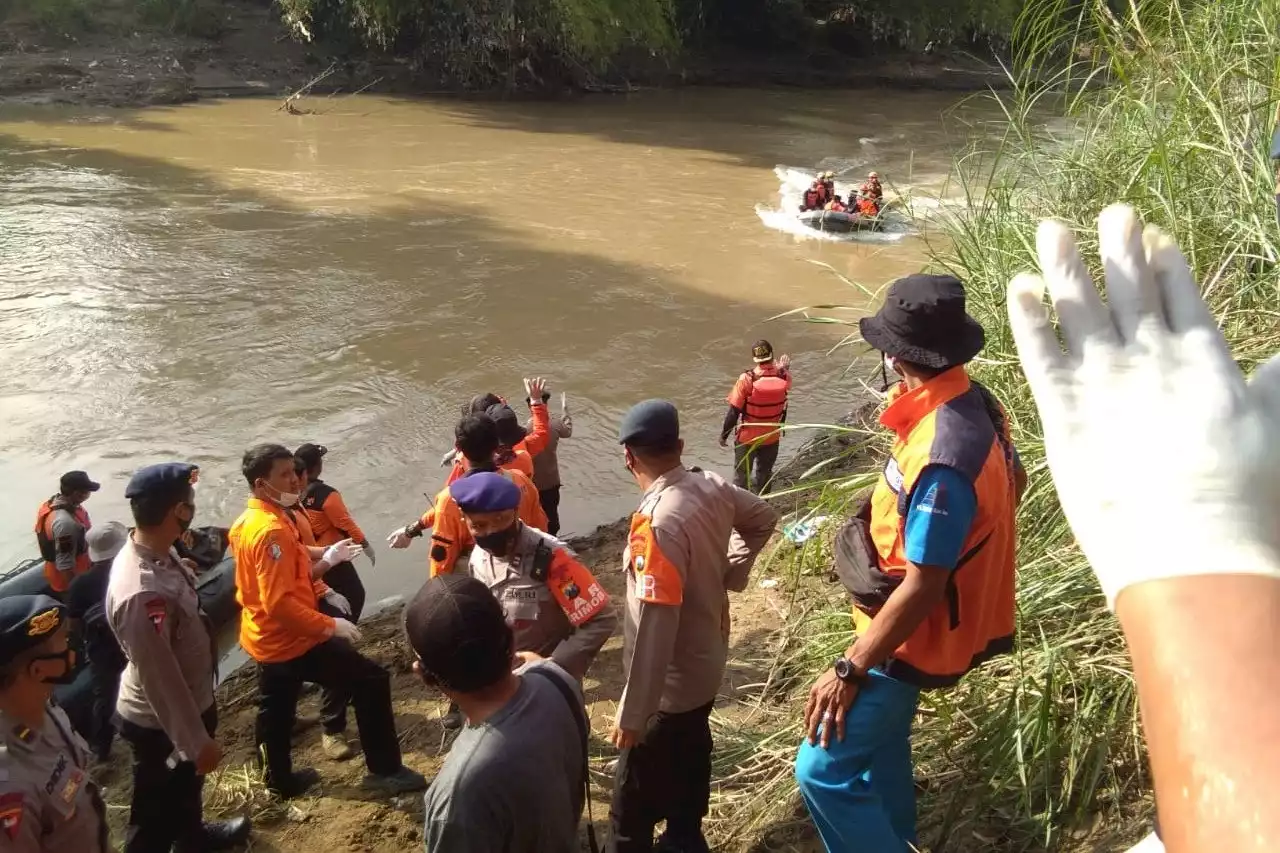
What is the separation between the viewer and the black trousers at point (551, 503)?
7.20 meters

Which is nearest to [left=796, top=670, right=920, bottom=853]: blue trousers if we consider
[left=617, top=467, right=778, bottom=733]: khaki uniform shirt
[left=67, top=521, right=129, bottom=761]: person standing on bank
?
[left=617, top=467, right=778, bottom=733]: khaki uniform shirt

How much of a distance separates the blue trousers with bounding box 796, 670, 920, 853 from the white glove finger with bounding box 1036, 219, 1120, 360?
155cm

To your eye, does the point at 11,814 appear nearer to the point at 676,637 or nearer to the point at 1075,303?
the point at 676,637

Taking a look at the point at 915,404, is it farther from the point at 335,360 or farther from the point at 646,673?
the point at 335,360

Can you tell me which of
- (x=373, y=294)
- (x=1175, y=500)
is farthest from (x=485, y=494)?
(x=373, y=294)

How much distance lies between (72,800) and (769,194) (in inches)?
766

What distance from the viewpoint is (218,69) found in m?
30.5

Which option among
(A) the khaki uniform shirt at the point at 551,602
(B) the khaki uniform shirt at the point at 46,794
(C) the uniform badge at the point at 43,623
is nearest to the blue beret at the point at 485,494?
(A) the khaki uniform shirt at the point at 551,602

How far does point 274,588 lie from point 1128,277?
3602 mm

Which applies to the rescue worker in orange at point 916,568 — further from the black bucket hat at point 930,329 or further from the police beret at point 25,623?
the police beret at point 25,623

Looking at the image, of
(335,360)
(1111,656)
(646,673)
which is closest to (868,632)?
(646,673)

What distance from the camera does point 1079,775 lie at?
116 inches

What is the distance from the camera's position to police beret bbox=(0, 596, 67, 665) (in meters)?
2.78

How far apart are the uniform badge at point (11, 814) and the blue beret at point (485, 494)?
152cm
